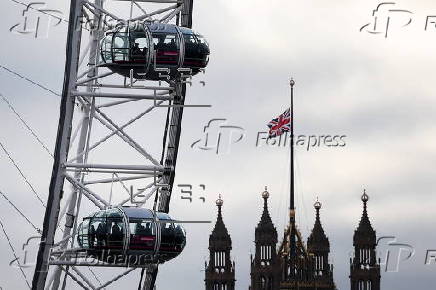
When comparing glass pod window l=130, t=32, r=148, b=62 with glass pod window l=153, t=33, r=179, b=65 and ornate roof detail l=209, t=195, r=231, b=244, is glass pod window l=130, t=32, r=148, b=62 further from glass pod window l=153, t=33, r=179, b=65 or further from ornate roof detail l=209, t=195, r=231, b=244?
ornate roof detail l=209, t=195, r=231, b=244

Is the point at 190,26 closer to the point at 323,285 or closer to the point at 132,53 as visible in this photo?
the point at 132,53

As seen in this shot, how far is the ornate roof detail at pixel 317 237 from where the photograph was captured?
528 ft

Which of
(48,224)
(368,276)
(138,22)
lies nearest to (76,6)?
(138,22)

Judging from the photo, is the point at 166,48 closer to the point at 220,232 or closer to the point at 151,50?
the point at 151,50

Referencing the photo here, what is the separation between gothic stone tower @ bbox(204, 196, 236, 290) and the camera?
519ft

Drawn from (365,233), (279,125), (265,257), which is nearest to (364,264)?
(365,233)

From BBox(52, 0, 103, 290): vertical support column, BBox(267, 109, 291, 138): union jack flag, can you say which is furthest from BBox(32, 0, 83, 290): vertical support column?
BBox(267, 109, 291, 138): union jack flag

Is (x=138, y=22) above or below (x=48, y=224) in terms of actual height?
above

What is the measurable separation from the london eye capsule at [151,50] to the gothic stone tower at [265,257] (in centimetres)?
9682

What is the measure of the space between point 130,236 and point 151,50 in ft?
20.2

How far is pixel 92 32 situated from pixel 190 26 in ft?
12.9

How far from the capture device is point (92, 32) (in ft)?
216

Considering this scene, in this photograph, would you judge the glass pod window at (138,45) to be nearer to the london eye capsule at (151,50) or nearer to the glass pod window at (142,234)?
the london eye capsule at (151,50)

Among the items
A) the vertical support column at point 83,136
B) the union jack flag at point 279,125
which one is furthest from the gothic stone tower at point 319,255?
the vertical support column at point 83,136
